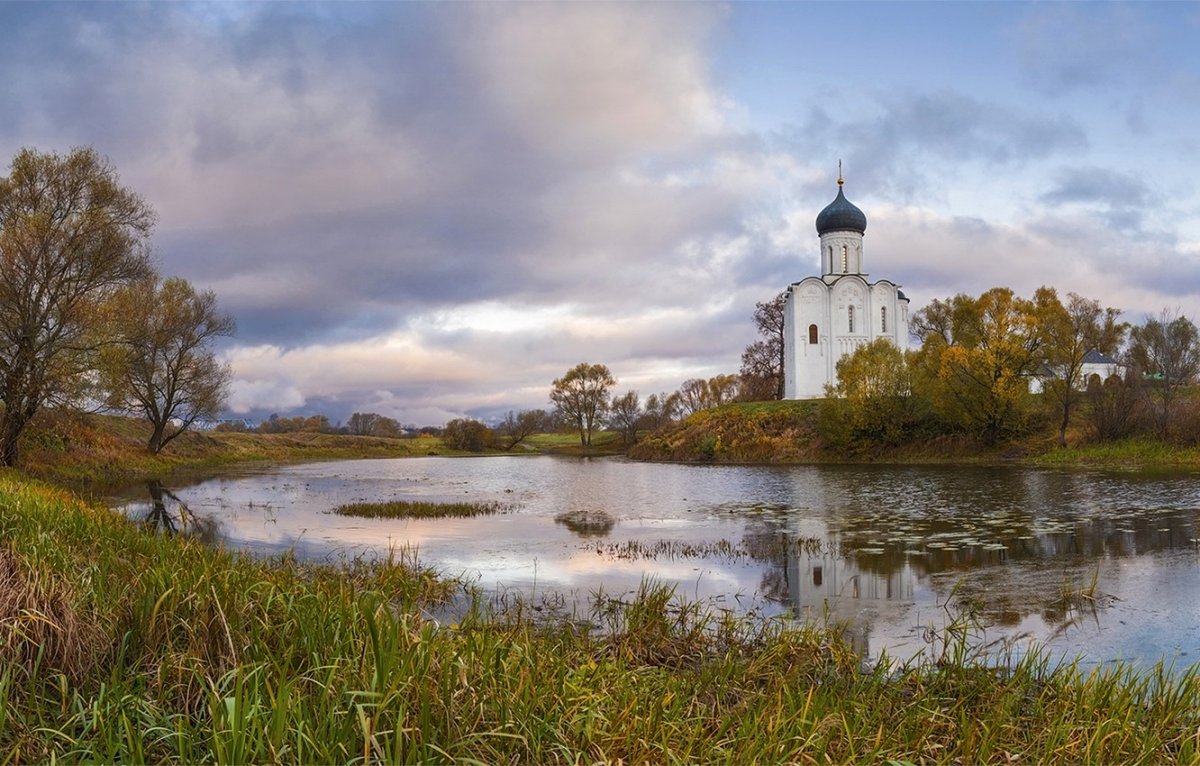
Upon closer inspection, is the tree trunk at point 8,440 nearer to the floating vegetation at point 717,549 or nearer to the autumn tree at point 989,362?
the floating vegetation at point 717,549

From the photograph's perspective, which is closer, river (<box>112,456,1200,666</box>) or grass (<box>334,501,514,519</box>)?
river (<box>112,456,1200,666</box>)

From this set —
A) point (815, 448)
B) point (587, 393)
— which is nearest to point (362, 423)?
point (587, 393)

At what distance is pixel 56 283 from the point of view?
2602 centimetres

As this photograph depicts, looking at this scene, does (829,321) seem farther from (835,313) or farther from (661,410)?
(661,410)

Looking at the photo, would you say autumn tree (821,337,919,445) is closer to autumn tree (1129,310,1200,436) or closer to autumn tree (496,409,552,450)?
autumn tree (1129,310,1200,436)

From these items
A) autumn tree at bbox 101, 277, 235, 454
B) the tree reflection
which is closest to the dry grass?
the tree reflection

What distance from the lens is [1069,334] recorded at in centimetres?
3872

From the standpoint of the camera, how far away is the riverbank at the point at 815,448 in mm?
34750

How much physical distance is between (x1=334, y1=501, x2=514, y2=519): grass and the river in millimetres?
843

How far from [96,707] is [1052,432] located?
46556mm

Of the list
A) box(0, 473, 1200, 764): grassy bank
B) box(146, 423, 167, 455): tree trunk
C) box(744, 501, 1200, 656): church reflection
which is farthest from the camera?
box(146, 423, 167, 455): tree trunk

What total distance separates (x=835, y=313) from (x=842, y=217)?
8.22 m

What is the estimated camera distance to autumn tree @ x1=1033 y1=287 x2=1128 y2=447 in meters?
38.6

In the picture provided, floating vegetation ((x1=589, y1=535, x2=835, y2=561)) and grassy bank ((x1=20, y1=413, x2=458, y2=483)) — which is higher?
grassy bank ((x1=20, y1=413, x2=458, y2=483))
